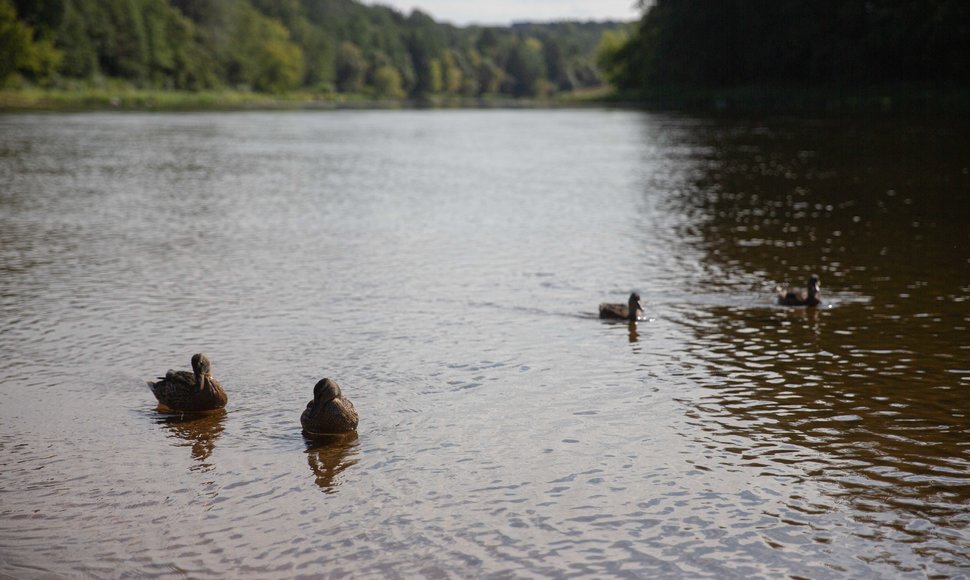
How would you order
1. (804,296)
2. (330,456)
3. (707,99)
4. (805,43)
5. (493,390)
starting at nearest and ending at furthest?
(330,456) < (493,390) < (804,296) < (805,43) < (707,99)

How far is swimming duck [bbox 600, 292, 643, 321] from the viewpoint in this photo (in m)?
14.6

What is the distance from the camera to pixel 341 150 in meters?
51.7

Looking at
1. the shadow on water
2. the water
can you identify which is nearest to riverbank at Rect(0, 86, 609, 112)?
the water

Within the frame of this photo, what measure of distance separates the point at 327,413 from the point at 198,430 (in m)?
1.43

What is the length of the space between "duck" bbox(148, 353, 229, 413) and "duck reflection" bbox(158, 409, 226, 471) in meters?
0.10

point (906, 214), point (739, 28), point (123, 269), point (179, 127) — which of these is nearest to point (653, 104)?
point (739, 28)

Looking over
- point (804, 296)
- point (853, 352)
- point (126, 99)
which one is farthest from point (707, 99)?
point (853, 352)

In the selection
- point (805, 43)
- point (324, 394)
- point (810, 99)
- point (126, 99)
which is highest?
point (805, 43)

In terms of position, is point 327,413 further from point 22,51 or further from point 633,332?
point 22,51

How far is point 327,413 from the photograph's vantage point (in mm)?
9688

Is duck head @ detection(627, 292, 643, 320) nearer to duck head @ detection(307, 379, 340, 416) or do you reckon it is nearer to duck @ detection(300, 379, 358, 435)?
duck @ detection(300, 379, 358, 435)

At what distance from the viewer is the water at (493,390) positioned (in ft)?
25.2

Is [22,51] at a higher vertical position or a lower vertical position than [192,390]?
higher

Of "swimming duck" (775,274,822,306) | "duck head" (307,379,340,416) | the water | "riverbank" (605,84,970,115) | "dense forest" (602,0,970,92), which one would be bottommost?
the water
